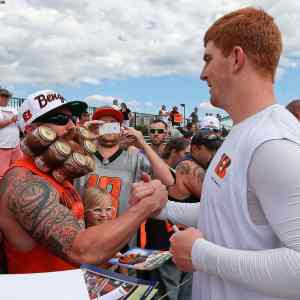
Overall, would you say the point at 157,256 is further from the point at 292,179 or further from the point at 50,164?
the point at 292,179

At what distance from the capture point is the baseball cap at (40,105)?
2.38 metres

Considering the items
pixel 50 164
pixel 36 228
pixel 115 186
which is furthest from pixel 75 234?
pixel 115 186

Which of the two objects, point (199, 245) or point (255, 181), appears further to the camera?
point (199, 245)

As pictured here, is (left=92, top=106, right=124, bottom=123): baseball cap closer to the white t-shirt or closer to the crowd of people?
the crowd of people

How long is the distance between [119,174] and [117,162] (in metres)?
0.16

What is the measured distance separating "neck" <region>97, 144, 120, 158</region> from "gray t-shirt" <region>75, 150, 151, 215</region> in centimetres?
5

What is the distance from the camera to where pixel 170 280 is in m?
3.60

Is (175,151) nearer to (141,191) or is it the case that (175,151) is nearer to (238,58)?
(141,191)

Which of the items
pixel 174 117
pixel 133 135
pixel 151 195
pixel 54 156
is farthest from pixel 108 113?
pixel 174 117

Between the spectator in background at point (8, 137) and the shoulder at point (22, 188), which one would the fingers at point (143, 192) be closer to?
the shoulder at point (22, 188)

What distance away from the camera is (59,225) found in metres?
1.82

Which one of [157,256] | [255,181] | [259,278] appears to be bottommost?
[157,256]

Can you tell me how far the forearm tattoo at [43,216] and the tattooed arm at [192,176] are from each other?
71.6 inches

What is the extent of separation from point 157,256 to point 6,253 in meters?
0.80
